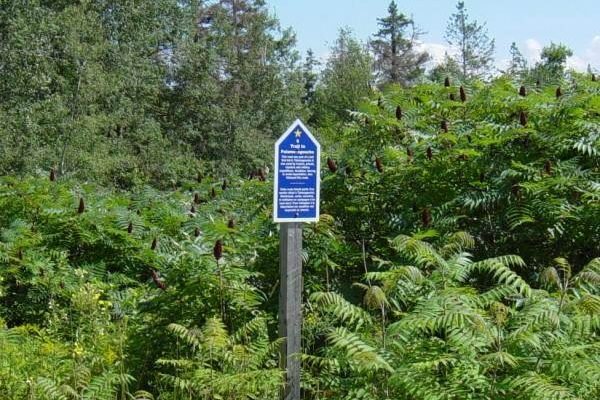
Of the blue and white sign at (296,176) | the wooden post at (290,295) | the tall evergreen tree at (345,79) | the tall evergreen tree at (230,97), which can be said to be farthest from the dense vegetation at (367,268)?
the tall evergreen tree at (345,79)

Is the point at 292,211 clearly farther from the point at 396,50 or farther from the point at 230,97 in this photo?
the point at 396,50

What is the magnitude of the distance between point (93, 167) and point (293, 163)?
22.4 metres

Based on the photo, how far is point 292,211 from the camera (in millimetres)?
4539

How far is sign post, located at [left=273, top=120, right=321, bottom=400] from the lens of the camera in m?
4.52

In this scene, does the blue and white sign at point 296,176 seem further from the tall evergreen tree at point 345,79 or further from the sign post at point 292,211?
the tall evergreen tree at point 345,79

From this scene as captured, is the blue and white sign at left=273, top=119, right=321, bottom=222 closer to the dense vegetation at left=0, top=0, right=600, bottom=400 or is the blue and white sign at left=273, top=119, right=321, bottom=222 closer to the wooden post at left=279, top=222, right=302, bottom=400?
the wooden post at left=279, top=222, right=302, bottom=400

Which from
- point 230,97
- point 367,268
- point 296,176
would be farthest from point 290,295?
point 230,97

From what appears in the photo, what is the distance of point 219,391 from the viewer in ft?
13.4

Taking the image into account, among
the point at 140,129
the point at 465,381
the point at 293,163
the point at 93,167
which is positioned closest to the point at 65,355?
the point at 293,163

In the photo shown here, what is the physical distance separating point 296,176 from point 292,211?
0.22 m

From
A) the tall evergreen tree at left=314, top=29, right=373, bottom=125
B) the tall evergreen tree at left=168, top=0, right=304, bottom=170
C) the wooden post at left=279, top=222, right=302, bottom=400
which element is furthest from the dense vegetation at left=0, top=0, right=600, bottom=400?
the tall evergreen tree at left=314, top=29, right=373, bottom=125

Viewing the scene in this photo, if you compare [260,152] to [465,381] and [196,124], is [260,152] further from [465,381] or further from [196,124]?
[465,381]

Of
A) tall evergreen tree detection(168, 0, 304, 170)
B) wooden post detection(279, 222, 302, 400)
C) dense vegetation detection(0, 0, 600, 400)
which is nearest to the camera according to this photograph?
dense vegetation detection(0, 0, 600, 400)

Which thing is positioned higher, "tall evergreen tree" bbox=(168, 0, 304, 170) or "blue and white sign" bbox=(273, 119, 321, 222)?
"tall evergreen tree" bbox=(168, 0, 304, 170)
